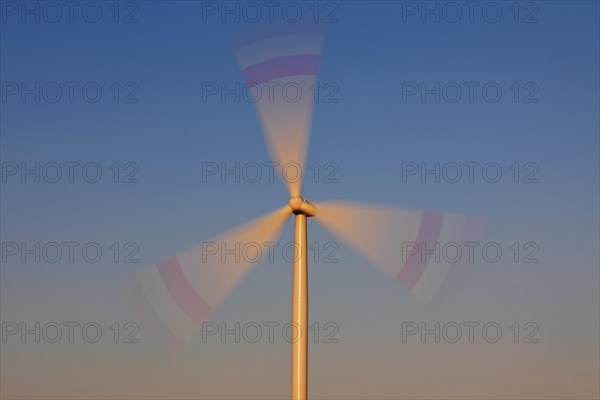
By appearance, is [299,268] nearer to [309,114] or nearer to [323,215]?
[323,215]

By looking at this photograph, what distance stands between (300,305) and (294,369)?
225 centimetres

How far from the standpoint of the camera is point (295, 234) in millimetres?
37031

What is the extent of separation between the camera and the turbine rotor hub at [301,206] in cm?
3578

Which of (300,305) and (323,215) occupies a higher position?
(323,215)

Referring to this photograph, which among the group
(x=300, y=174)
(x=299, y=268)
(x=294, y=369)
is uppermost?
(x=300, y=174)

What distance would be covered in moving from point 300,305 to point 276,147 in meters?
5.37

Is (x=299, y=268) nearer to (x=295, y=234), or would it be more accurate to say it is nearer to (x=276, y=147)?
(x=295, y=234)

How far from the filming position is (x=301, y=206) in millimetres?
35875

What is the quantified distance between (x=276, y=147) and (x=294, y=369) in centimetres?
758

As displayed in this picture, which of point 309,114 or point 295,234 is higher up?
point 309,114

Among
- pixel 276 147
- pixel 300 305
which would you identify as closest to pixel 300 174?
pixel 276 147

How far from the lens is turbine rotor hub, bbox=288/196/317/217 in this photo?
35781 mm

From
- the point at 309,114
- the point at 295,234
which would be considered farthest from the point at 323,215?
the point at 309,114

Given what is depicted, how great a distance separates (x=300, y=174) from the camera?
3612 centimetres
